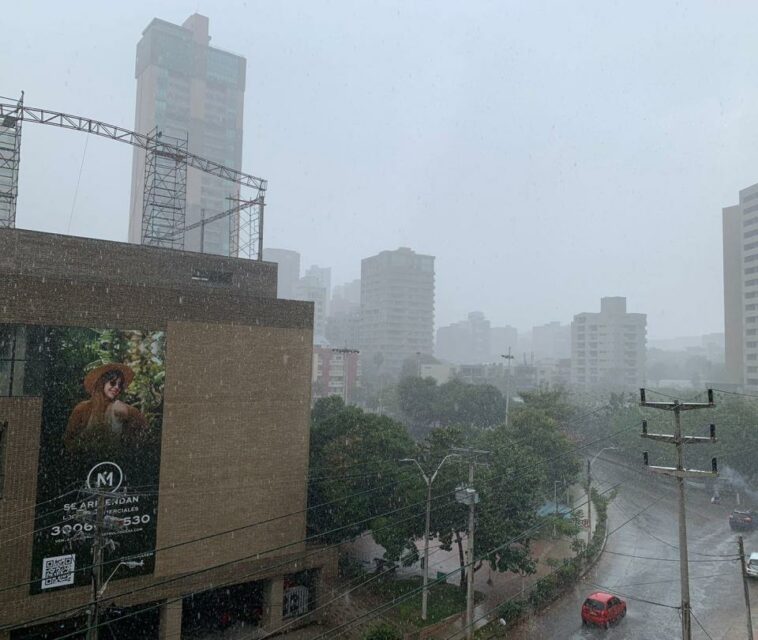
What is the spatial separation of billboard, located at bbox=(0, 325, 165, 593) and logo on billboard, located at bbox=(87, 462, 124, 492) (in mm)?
29

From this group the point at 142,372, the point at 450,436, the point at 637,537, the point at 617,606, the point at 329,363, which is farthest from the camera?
the point at 329,363

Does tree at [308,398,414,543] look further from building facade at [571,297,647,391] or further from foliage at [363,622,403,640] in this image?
building facade at [571,297,647,391]

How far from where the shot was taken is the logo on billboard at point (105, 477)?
18234mm

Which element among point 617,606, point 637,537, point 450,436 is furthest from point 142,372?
point 637,537

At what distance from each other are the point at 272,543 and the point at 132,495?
225 inches

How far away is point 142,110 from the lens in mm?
137625

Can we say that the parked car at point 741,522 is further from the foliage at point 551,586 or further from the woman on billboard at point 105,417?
the woman on billboard at point 105,417

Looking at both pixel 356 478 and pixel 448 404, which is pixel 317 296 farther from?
pixel 356 478

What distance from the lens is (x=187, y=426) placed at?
66.6ft

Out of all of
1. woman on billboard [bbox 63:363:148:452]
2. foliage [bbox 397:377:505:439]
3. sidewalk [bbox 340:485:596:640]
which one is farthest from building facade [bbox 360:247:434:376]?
woman on billboard [bbox 63:363:148:452]

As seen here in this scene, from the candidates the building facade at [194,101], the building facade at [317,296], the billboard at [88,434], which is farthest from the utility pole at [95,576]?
the building facade at [317,296]

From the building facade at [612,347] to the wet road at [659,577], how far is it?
9277cm

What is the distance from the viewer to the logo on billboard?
59.8 ft

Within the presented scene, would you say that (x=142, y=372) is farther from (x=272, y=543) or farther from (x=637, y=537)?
(x=637, y=537)
